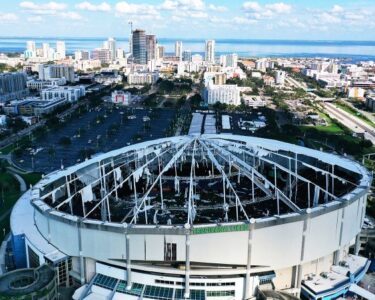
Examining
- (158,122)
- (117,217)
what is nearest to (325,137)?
(158,122)

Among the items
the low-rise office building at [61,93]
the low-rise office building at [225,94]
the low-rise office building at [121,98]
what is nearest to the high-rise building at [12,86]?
the low-rise office building at [61,93]

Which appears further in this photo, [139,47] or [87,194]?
[139,47]

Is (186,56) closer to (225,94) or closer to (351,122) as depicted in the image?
(225,94)

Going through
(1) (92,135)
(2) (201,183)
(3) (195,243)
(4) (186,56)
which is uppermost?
(4) (186,56)

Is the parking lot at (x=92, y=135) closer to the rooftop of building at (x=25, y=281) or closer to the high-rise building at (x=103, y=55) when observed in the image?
the rooftop of building at (x=25, y=281)

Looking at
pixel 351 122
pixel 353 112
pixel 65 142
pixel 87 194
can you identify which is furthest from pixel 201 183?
pixel 353 112

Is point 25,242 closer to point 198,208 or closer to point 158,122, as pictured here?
point 198,208
